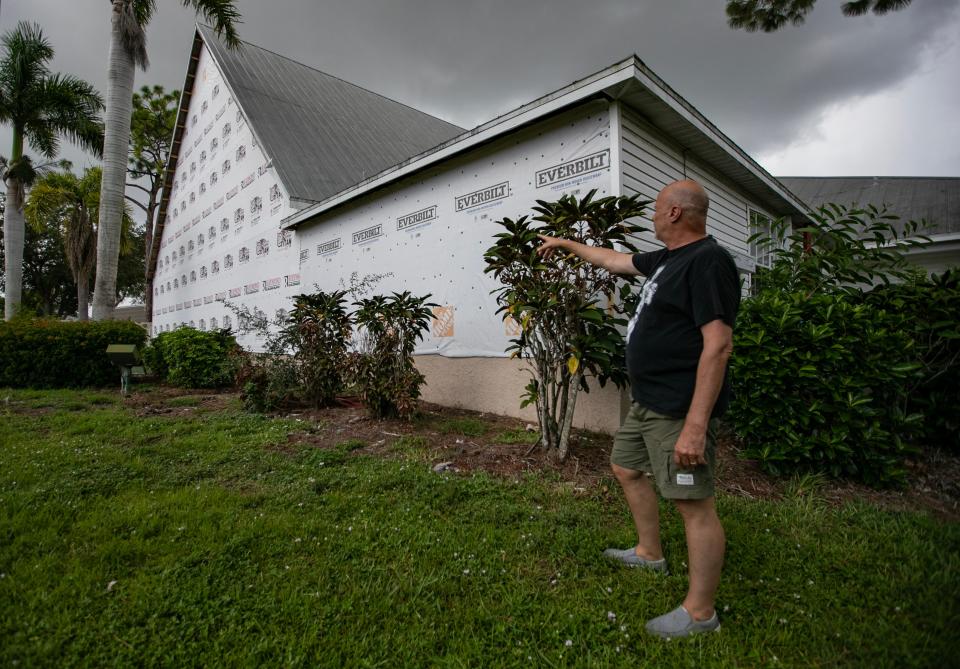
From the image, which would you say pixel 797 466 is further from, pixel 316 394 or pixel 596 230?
pixel 316 394

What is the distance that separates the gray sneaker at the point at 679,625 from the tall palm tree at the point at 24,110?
20798mm

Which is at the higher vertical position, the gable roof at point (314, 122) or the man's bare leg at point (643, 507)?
the gable roof at point (314, 122)

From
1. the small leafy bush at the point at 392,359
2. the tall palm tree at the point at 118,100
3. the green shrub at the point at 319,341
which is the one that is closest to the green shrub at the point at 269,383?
the green shrub at the point at 319,341

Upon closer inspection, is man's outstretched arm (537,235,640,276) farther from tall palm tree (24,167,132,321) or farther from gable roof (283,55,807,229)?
tall palm tree (24,167,132,321)

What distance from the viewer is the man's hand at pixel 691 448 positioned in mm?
1660

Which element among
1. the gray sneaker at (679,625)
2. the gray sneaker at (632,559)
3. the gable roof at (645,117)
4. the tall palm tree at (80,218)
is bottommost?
the gray sneaker at (679,625)

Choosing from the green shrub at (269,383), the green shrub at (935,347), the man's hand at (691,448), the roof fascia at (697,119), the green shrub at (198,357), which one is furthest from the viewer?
the green shrub at (198,357)

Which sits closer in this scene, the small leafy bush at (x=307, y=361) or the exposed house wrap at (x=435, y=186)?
the exposed house wrap at (x=435, y=186)

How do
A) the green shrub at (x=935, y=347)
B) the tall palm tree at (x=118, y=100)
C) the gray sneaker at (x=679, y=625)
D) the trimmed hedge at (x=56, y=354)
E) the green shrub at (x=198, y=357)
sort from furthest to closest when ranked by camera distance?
the tall palm tree at (x=118, y=100) < the green shrub at (x=198, y=357) < the trimmed hedge at (x=56, y=354) < the green shrub at (x=935, y=347) < the gray sneaker at (x=679, y=625)

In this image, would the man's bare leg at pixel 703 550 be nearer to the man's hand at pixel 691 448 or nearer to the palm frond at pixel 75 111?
the man's hand at pixel 691 448

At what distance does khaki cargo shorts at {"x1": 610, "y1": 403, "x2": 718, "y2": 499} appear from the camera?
1.73 metres

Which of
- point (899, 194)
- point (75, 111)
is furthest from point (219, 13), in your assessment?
point (899, 194)

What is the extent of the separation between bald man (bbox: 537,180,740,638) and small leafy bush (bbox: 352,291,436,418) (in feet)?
11.7

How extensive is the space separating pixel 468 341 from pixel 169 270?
65.7ft
